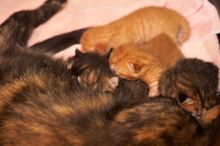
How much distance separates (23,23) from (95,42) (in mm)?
420

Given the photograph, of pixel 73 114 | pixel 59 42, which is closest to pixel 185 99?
pixel 73 114

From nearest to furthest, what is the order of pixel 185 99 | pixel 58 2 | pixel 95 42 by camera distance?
pixel 185 99
pixel 95 42
pixel 58 2

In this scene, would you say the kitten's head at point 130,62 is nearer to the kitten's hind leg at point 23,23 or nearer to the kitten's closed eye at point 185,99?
the kitten's closed eye at point 185,99

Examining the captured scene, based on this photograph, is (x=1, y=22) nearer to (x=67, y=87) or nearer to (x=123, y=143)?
(x=67, y=87)

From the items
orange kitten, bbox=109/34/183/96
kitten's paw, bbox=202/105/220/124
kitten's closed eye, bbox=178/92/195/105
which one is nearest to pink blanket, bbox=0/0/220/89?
orange kitten, bbox=109/34/183/96

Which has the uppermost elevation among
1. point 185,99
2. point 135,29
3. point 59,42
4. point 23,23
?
point 23,23

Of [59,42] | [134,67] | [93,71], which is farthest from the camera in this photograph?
[59,42]

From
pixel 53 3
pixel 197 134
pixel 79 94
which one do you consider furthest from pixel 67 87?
pixel 53 3

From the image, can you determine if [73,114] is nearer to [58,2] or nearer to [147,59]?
[147,59]

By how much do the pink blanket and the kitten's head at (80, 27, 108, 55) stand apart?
12 centimetres

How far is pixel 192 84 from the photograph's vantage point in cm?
190

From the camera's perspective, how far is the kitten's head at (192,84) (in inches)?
73.5

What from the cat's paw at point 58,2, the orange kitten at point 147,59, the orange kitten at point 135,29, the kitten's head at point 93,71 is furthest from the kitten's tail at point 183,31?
the cat's paw at point 58,2

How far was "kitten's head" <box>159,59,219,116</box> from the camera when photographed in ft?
6.13
